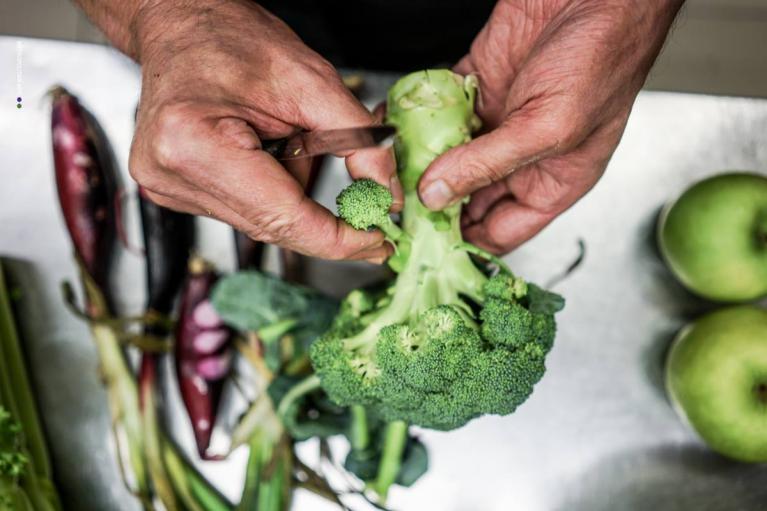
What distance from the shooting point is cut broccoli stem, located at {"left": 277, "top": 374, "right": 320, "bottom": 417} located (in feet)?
3.20

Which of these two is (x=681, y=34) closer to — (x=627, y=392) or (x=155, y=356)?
(x=627, y=392)

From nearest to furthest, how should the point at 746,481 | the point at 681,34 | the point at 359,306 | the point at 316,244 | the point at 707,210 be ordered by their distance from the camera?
the point at 316,244, the point at 359,306, the point at 707,210, the point at 746,481, the point at 681,34

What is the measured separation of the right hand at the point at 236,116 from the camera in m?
0.61

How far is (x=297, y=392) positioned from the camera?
3.21ft

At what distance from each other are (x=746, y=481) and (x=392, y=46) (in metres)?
0.86

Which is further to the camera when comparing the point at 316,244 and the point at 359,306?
the point at 359,306

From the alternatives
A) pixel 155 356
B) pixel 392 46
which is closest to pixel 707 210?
pixel 392 46

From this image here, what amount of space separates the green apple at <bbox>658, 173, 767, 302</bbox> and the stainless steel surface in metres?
0.12

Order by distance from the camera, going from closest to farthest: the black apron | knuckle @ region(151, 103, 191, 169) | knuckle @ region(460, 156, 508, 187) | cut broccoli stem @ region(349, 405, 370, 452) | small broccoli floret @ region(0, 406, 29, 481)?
1. knuckle @ region(151, 103, 191, 169)
2. knuckle @ region(460, 156, 508, 187)
3. small broccoli floret @ region(0, 406, 29, 481)
4. cut broccoli stem @ region(349, 405, 370, 452)
5. the black apron

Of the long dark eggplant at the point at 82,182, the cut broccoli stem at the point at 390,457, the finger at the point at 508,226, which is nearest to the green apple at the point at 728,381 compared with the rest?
the finger at the point at 508,226

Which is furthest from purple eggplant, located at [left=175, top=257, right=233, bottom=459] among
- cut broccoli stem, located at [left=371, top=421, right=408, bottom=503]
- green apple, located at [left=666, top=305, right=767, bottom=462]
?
green apple, located at [left=666, top=305, right=767, bottom=462]

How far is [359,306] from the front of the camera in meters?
0.86

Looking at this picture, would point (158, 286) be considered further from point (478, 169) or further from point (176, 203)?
point (478, 169)
